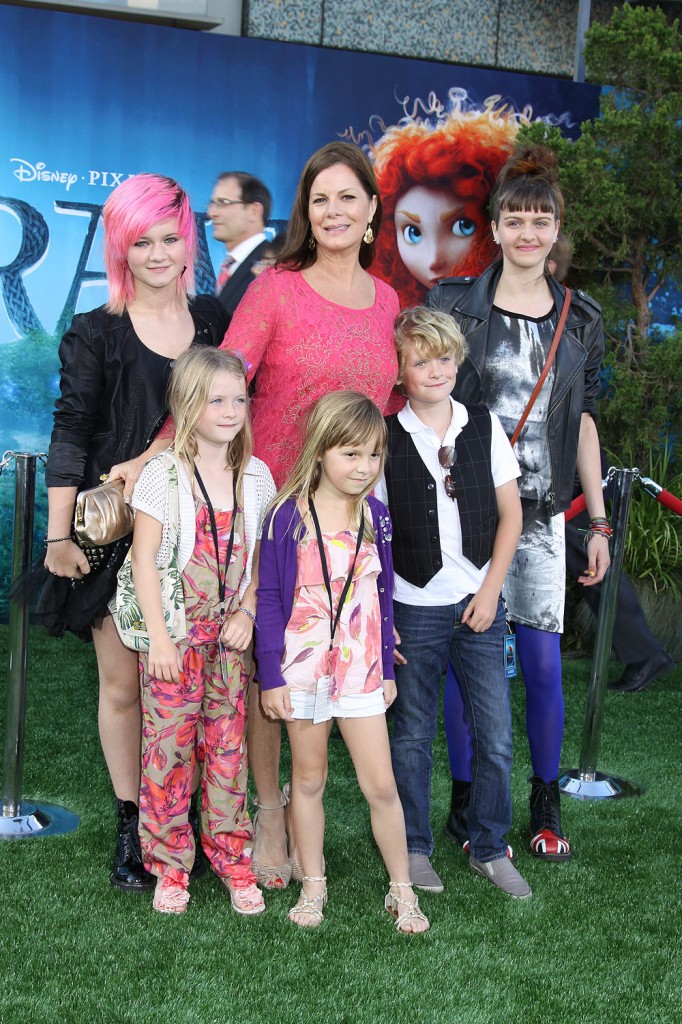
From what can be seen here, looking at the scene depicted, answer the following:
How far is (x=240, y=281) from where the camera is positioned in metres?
5.54

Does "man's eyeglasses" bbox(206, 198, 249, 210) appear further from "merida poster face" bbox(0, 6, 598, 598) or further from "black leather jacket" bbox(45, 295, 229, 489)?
"black leather jacket" bbox(45, 295, 229, 489)

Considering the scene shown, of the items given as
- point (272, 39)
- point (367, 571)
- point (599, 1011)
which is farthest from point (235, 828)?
Answer: point (272, 39)

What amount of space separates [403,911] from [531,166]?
2.11 meters

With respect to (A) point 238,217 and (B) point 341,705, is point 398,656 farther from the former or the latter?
(A) point 238,217

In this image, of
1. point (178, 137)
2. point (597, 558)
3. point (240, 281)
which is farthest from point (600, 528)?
point (178, 137)

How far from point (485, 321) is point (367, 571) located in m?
0.87

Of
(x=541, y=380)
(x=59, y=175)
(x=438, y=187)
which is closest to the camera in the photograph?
(x=541, y=380)

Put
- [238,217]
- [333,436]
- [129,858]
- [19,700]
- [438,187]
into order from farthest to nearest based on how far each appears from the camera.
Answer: [438,187] → [238,217] → [19,700] → [129,858] → [333,436]

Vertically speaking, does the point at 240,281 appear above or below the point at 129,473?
above

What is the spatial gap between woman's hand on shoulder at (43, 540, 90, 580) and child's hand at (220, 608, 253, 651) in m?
0.42

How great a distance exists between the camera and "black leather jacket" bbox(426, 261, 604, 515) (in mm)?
3232

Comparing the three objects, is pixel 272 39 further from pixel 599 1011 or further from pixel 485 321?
pixel 599 1011

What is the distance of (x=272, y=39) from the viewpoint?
6.36 metres

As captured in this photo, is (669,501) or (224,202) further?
(224,202)
